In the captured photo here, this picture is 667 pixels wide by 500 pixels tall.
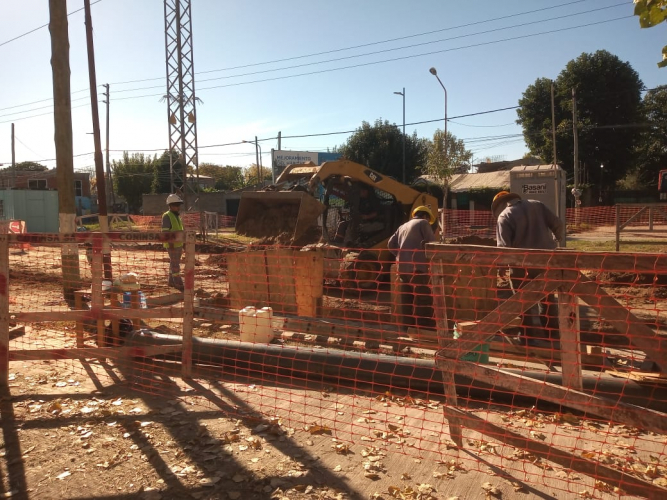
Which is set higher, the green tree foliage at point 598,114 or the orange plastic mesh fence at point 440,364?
the green tree foliage at point 598,114

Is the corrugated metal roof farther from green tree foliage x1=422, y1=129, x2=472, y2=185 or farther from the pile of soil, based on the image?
the pile of soil

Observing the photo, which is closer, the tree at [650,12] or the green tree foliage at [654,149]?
the tree at [650,12]

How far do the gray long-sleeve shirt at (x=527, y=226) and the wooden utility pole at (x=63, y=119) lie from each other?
7.40 metres

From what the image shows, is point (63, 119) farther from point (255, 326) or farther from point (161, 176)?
point (161, 176)

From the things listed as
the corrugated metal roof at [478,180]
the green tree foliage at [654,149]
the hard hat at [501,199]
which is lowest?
the hard hat at [501,199]

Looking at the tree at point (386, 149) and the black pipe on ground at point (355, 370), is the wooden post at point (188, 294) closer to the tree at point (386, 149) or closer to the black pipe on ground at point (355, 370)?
the black pipe on ground at point (355, 370)

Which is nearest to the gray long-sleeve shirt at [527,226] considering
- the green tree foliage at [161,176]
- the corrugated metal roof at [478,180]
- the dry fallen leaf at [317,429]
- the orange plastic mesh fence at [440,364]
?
the orange plastic mesh fence at [440,364]

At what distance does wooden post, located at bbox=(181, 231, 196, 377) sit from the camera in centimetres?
495

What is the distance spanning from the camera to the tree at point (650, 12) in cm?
354

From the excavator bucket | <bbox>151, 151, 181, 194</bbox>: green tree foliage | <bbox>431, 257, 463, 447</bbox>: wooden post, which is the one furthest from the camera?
<bbox>151, 151, 181, 194</bbox>: green tree foliage

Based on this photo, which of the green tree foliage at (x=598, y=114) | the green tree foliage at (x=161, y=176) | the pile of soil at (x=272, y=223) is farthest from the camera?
the green tree foliage at (x=161, y=176)

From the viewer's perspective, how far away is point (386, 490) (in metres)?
3.23

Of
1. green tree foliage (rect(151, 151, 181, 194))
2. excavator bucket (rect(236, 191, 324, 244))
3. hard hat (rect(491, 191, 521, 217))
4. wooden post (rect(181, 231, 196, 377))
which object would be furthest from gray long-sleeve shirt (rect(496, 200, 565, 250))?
green tree foliage (rect(151, 151, 181, 194))

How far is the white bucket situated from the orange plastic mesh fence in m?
0.03
